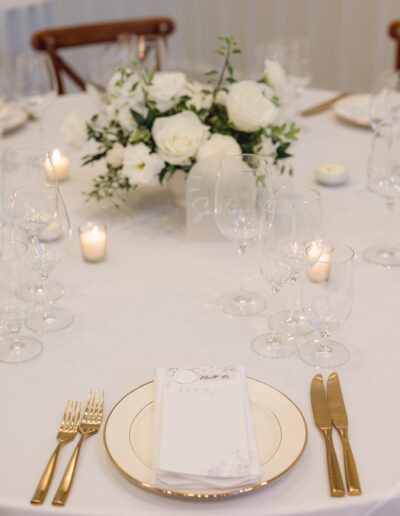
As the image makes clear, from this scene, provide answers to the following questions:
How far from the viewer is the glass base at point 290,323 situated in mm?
1197

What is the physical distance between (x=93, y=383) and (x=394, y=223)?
0.80 meters

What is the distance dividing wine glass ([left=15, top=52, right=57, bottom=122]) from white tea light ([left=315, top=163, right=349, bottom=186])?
30.8 inches

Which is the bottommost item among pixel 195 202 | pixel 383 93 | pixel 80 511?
pixel 80 511

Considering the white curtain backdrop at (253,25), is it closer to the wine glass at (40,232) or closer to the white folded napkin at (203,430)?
the wine glass at (40,232)

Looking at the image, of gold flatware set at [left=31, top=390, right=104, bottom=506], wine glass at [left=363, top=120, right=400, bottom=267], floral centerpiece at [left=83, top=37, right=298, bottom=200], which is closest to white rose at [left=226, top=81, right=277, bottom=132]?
floral centerpiece at [left=83, top=37, right=298, bottom=200]

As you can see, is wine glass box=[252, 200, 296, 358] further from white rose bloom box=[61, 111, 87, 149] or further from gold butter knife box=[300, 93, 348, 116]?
gold butter knife box=[300, 93, 348, 116]

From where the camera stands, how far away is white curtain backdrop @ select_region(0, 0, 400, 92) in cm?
372

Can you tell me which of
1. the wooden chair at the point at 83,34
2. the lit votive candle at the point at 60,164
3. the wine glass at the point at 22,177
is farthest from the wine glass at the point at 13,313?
the wooden chair at the point at 83,34

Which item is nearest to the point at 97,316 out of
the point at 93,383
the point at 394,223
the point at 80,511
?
the point at 93,383

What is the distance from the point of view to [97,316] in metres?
1.26

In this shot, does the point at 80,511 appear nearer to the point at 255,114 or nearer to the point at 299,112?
the point at 255,114

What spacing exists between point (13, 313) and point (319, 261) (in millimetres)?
474

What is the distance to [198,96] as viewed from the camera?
1556 mm

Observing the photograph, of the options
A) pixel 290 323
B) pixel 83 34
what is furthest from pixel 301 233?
pixel 83 34
